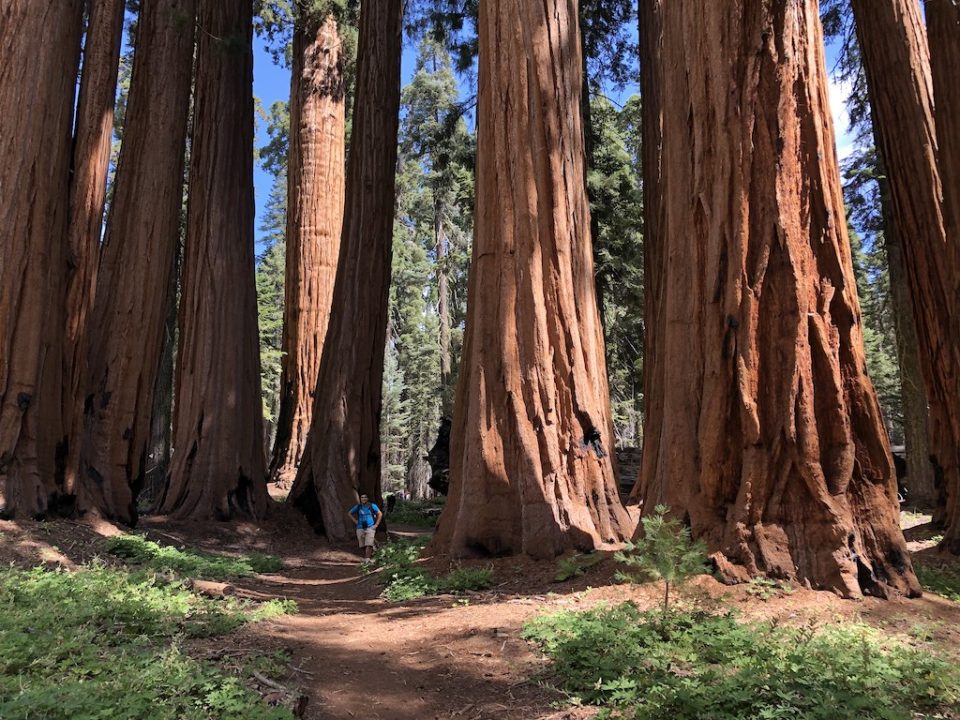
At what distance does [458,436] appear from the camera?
768 centimetres

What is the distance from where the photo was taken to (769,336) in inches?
186

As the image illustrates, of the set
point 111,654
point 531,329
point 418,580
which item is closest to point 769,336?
point 531,329

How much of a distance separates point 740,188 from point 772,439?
5.70ft

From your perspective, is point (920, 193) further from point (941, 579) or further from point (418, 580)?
point (418, 580)

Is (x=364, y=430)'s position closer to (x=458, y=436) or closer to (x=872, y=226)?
(x=458, y=436)

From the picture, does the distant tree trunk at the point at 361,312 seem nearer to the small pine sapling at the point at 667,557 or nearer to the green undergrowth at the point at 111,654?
the green undergrowth at the point at 111,654

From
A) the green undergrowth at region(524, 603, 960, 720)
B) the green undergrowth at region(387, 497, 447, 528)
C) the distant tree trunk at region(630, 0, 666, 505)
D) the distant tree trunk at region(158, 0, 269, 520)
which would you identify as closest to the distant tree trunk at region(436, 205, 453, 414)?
the green undergrowth at region(387, 497, 447, 528)

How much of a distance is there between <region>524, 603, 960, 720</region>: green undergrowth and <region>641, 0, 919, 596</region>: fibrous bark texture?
793 mm

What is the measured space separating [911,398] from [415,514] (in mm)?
10108

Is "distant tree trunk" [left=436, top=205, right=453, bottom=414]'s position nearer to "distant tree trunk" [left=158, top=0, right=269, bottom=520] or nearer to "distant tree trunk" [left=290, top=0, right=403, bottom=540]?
"distant tree trunk" [left=290, top=0, right=403, bottom=540]

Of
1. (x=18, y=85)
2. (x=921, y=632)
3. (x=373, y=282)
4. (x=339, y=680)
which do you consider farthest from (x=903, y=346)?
(x=18, y=85)

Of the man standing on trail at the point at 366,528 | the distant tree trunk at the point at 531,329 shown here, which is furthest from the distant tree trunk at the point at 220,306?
the distant tree trunk at the point at 531,329

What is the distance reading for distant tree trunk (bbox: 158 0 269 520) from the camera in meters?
10.9

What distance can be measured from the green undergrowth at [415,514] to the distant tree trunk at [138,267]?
6.35m
